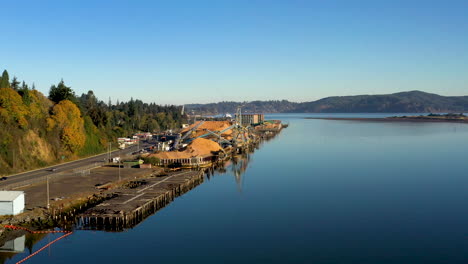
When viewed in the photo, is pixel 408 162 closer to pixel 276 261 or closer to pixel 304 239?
pixel 304 239

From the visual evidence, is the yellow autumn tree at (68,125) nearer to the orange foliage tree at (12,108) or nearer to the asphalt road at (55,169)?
the asphalt road at (55,169)

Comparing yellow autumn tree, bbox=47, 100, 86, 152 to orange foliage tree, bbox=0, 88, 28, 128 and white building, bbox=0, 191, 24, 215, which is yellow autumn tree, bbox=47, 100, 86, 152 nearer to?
orange foliage tree, bbox=0, 88, 28, 128

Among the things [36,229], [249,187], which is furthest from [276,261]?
[249,187]

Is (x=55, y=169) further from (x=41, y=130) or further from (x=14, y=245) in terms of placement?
(x=14, y=245)

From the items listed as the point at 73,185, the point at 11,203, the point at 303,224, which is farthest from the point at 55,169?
the point at 303,224

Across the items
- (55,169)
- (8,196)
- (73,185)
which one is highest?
(8,196)

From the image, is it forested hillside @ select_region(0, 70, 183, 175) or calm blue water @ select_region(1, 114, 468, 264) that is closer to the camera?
calm blue water @ select_region(1, 114, 468, 264)

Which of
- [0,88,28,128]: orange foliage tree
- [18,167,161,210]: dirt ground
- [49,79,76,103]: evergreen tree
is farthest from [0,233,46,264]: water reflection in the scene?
[49,79,76,103]: evergreen tree
